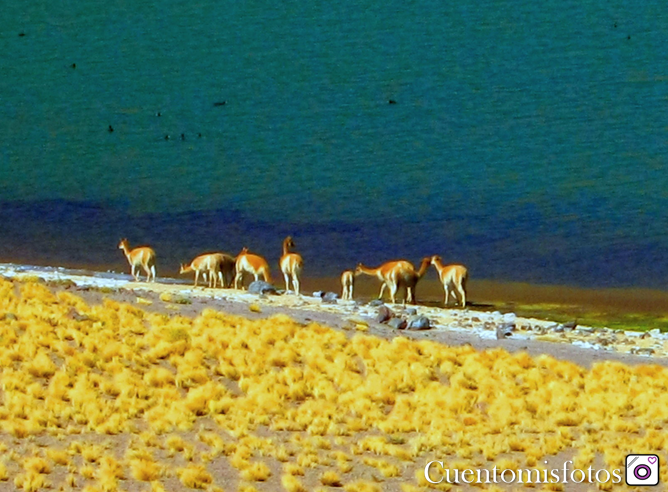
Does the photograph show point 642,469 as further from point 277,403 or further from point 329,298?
point 329,298

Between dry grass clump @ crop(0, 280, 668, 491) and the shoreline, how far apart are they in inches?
41.8

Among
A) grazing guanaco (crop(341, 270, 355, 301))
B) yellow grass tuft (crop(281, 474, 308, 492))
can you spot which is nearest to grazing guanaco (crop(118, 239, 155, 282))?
grazing guanaco (crop(341, 270, 355, 301))

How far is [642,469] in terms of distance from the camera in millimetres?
13008

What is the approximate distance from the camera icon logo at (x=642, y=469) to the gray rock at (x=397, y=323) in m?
8.17

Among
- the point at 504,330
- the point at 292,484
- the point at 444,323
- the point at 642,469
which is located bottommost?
the point at 292,484

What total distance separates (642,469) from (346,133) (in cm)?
3731

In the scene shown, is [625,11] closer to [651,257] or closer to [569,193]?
[569,193]

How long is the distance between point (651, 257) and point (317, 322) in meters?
15.9

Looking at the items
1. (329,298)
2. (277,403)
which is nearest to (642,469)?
(277,403)

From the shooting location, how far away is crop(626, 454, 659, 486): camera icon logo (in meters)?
12.8

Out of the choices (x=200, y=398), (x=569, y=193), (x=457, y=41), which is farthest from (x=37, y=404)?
(x=457, y=41)

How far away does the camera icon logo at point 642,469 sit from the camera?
1278 centimetres

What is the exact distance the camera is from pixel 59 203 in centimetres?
4044

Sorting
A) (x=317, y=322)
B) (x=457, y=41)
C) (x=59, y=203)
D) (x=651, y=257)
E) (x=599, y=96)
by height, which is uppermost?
(x=457, y=41)
